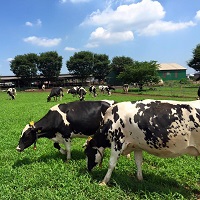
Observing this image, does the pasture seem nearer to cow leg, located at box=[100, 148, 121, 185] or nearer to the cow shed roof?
cow leg, located at box=[100, 148, 121, 185]

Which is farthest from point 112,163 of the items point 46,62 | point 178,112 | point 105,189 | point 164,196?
point 46,62

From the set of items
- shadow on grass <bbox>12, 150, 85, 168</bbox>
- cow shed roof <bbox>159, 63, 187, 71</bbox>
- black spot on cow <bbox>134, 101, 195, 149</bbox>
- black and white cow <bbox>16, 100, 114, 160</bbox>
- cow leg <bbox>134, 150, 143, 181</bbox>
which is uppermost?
cow shed roof <bbox>159, 63, 187, 71</bbox>

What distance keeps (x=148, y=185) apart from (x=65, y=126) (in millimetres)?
3047

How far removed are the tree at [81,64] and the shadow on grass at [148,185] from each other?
226 feet

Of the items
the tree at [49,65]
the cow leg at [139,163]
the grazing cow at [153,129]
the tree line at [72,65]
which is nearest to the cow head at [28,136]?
the grazing cow at [153,129]

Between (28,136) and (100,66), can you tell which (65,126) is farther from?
(100,66)

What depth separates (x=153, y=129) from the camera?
5.15 meters

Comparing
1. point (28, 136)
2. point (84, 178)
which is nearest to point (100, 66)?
point (28, 136)

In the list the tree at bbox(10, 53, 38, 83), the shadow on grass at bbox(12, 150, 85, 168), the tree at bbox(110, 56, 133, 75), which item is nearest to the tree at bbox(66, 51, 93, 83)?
the tree at bbox(110, 56, 133, 75)

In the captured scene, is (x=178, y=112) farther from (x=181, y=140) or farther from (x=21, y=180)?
(x=21, y=180)

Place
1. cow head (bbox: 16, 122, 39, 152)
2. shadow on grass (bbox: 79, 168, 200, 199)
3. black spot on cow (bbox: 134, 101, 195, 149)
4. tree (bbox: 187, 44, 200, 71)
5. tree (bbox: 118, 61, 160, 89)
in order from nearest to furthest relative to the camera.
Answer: black spot on cow (bbox: 134, 101, 195, 149), shadow on grass (bbox: 79, 168, 200, 199), cow head (bbox: 16, 122, 39, 152), tree (bbox: 118, 61, 160, 89), tree (bbox: 187, 44, 200, 71)

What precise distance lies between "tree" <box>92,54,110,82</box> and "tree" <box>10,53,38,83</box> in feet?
55.0

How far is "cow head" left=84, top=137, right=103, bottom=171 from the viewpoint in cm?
622

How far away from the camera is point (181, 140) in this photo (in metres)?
4.93
